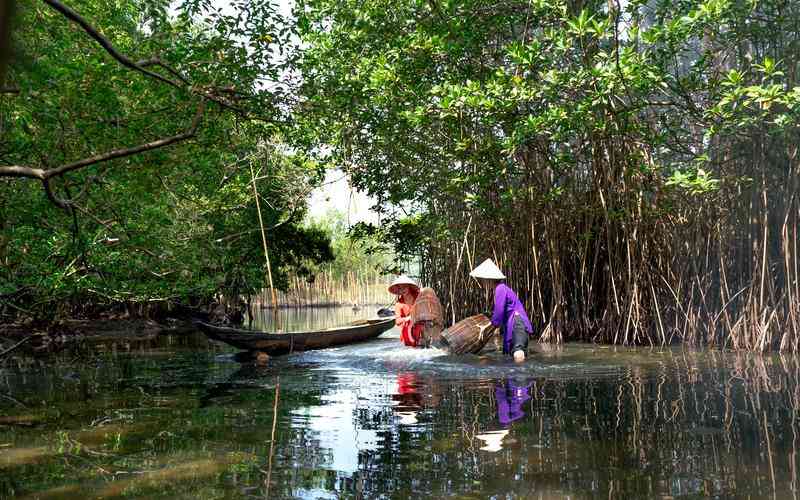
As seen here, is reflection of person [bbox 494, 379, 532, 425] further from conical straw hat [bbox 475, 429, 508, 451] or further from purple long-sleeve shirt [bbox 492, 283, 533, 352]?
purple long-sleeve shirt [bbox 492, 283, 533, 352]

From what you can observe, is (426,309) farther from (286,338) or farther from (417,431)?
(417,431)

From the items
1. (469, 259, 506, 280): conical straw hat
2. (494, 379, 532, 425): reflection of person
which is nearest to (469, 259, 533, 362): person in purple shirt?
(469, 259, 506, 280): conical straw hat

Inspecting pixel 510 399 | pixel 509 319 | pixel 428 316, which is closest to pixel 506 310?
pixel 509 319

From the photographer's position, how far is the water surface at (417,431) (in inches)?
160

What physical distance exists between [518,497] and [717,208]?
8885mm

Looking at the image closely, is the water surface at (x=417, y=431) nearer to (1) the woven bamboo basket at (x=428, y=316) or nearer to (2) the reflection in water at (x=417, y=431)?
(2) the reflection in water at (x=417, y=431)

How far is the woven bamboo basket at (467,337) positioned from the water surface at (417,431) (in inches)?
25.0

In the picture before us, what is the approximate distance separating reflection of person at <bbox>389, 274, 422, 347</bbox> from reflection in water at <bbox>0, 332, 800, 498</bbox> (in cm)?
163

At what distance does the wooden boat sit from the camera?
10.4 metres

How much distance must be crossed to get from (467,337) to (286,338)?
2.72 m

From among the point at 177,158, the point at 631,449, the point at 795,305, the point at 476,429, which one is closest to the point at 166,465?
the point at 476,429

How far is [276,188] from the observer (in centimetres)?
2159

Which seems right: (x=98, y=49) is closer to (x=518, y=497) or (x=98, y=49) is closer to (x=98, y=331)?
(x=518, y=497)

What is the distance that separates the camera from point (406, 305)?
11781 millimetres
